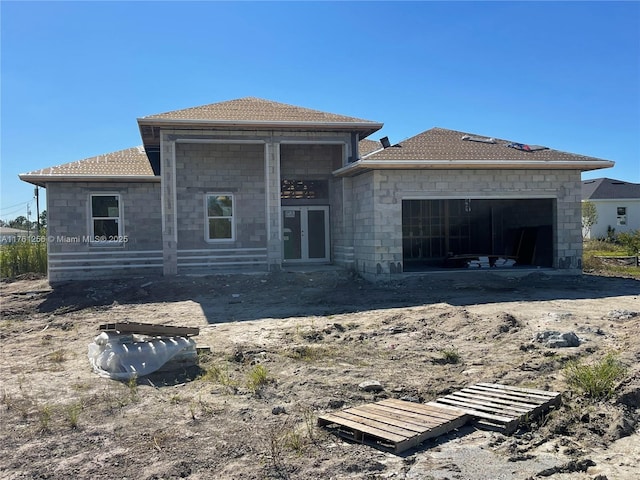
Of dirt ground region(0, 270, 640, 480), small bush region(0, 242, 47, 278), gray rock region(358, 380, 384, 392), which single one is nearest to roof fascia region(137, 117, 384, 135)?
dirt ground region(0, 270, 640, 480)

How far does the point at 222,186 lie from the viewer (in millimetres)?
20234

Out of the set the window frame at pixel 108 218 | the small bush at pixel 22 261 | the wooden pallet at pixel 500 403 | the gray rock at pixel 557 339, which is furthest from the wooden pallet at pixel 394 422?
the small bush at pixel 22 261

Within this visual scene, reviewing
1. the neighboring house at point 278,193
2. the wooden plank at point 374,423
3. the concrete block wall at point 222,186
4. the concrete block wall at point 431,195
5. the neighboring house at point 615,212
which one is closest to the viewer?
the wooden plank at point 374,423

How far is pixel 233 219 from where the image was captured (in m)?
20.3

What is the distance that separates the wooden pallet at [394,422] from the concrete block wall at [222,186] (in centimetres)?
1417

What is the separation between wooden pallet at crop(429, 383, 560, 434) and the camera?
6.15 meters

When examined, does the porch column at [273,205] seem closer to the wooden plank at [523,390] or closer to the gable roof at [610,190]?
the wooden plank at [523,390]

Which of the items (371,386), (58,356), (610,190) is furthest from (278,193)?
(610,190)

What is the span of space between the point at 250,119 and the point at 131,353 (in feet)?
36.6

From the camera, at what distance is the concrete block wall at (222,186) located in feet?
65.3

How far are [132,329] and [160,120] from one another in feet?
33.2

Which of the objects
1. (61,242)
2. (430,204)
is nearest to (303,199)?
(430,204)

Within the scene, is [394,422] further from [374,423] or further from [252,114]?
[252,114]

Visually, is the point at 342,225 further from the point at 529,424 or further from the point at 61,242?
the point at 529,424
